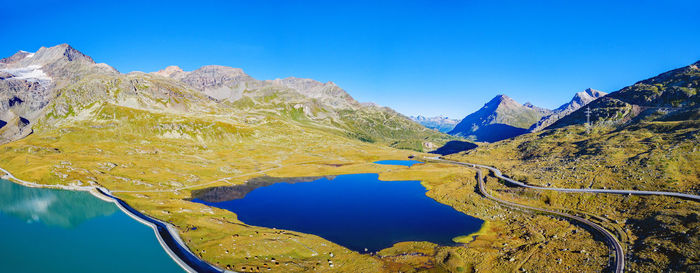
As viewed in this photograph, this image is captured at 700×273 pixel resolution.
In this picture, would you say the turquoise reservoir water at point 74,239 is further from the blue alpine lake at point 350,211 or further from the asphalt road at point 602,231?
the asphalt road at point 602,231

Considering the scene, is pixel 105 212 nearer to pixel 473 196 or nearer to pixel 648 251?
pixel 473 196

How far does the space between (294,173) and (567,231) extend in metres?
122

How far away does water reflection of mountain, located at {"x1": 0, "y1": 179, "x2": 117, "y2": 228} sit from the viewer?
7797 cm

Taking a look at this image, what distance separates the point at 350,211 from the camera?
8831cm

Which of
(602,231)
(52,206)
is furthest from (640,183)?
(52,206)

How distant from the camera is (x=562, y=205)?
3191 inches

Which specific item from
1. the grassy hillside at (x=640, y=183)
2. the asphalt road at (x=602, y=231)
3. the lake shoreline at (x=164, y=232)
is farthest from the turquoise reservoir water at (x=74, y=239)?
the grassy hillside at (x=640, y=183)

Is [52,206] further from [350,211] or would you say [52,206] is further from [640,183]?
[640,183]

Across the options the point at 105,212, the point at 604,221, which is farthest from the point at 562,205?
the point at 105,212

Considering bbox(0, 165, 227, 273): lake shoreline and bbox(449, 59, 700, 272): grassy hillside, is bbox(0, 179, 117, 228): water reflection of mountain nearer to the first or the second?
bbox(0, 165, 227, 273): lake shoreline

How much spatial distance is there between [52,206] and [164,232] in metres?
56.8

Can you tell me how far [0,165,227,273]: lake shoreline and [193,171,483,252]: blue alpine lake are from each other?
19.1 meters

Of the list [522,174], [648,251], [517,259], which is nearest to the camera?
[648,251]

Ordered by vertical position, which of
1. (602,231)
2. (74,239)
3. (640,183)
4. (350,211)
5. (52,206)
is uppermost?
(640,183)
